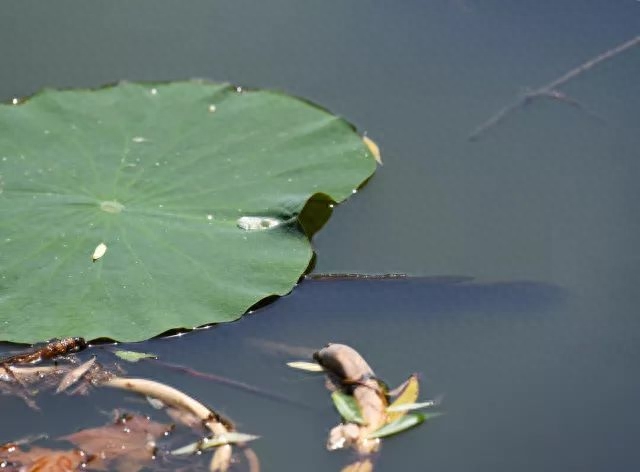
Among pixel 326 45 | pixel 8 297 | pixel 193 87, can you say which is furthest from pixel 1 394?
pixel 326 45

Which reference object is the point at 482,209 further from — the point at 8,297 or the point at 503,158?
the point at 8,297

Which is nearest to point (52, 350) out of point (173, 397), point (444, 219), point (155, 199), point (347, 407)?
point (173, 397)

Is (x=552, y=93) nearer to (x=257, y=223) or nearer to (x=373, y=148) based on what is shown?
(x=373, y=148)

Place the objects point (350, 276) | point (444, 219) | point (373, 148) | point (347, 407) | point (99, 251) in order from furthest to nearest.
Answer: point (373, 148), point (444, 219), point (350, 276), point (99, 251), point (347, 407)

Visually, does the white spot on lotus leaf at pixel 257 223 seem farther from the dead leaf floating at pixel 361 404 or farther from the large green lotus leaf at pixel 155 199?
the dead leaf floating at pixel 361 404

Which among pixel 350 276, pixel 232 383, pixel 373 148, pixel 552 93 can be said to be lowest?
pixel 232 383

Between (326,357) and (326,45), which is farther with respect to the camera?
(326,45)
